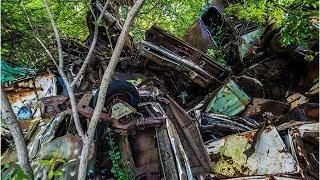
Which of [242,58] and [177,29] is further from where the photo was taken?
[177,29]

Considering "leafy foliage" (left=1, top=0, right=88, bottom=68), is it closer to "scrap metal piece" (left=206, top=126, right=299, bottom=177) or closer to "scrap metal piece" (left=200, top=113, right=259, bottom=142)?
"scrap metal piece" (left=200, top=113, right=259, bottom=142)

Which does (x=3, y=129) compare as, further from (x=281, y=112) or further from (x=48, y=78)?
(x=281, y=112)

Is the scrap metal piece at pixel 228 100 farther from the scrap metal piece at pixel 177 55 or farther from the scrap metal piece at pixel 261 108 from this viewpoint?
the scrap metal piece at pixel 177 55

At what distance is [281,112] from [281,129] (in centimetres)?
207

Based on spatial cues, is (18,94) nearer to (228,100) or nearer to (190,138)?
(190,138)

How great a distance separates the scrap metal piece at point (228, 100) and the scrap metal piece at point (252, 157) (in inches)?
73.2

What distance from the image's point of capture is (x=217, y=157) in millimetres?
4129

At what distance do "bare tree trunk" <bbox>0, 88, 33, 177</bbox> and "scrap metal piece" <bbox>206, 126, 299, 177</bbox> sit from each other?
226 centimetres

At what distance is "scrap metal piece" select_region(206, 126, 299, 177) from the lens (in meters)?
3.64

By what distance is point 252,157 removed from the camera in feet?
12.8

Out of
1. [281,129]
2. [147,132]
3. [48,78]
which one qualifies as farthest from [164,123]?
[48,78]

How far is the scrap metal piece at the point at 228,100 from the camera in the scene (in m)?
6.08

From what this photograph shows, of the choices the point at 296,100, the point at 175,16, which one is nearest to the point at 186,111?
the point at 296,100

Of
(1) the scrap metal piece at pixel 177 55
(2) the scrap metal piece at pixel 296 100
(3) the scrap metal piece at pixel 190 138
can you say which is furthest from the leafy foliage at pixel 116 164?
(2) the scrap metal piece at pixel 296 100
